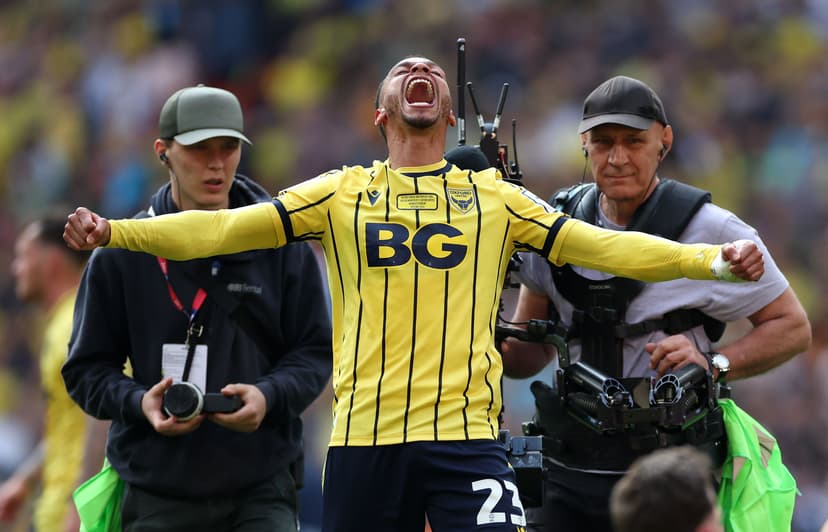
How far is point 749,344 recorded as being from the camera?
525cm

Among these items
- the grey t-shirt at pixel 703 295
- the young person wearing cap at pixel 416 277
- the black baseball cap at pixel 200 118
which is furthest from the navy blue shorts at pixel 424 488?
the black baseball cap at pixel 200 118

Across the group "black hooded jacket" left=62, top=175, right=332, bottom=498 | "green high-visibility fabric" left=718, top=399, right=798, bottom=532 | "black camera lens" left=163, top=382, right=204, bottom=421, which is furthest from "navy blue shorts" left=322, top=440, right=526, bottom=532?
"green high-visibility fabric" left=718, top=399, right=798, bottom=532

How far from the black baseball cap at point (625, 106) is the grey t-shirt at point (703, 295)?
0.38 meters

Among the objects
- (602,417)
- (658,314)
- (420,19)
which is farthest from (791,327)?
(420,19)

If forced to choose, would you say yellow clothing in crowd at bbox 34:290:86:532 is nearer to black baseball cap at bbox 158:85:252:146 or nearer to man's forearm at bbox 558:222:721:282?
black baseball cap at bbox 158:85:252:146

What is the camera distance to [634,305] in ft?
17.1

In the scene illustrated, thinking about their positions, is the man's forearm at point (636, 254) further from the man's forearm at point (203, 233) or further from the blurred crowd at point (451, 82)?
the blurred crowd at point (451, 82)

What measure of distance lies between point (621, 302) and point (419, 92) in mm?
1097

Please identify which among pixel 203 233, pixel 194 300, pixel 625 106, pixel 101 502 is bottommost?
pixel 101 502

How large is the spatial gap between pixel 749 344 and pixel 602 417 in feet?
2.16

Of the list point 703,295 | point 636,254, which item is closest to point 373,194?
point 636,254

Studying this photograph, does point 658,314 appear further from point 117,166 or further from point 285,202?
point 117,166

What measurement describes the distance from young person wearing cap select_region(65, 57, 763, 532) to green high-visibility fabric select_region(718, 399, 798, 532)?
0.96 m

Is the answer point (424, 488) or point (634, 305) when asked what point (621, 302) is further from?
point (424, 488)
